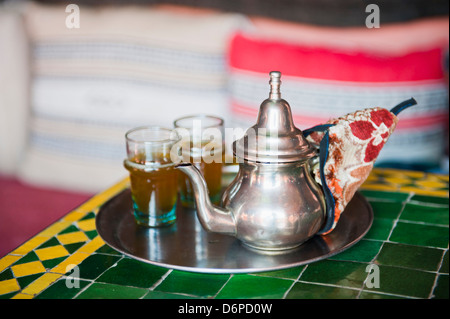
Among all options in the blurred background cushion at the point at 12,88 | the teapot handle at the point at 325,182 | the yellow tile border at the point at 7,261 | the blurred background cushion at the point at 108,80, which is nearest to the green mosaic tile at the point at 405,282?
the teapot handle at the point at 325,182

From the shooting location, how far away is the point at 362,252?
832mm

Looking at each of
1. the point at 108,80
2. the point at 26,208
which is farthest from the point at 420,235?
the point at 26,208

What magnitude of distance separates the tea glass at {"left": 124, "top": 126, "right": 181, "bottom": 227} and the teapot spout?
0.47ft

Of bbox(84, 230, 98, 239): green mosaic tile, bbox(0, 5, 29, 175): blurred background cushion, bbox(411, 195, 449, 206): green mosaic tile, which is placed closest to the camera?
bbox(84, 230, 98, 239): green mosaic tile

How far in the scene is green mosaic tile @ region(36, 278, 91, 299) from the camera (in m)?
0.72

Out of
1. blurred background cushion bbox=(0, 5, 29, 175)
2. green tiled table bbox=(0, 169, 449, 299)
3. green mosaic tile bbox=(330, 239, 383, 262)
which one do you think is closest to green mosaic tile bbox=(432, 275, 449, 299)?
green tiled table bbox=(0, 169, 449, 299)

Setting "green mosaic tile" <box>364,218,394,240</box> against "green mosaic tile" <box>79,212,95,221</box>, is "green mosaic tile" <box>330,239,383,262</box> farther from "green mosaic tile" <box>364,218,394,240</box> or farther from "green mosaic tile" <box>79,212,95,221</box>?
"green mosaic tile" <box>79,212,95,221</box>

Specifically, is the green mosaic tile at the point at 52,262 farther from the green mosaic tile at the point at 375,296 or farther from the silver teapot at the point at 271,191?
the green mosaic tile at the point at 375,296

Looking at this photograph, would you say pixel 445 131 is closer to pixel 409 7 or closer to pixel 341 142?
pixel 409 7

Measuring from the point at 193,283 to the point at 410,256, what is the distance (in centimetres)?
34

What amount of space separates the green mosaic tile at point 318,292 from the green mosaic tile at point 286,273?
0.03 metres

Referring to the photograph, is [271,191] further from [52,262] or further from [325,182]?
[52,262]

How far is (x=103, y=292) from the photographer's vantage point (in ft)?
2.40

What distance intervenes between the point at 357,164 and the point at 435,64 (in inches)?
31.1
